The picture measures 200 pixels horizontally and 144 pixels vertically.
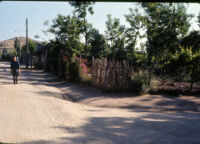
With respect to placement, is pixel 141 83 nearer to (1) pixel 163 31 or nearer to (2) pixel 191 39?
(1) pixel 163 31

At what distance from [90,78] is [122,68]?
324cm

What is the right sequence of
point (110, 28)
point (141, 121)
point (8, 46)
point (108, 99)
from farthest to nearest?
point (8, 46), point (110, 28), point (108, 99), point (141, 121)

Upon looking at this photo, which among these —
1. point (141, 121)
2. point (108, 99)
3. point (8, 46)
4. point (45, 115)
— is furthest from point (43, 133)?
point (8, 46)

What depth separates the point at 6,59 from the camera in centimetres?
7419

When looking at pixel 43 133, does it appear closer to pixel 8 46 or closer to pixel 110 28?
pixel 110 28

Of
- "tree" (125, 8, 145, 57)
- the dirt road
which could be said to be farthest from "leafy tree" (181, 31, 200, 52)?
the dirt road

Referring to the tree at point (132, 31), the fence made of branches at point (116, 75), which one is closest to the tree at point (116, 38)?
the tree at point (132, 31)

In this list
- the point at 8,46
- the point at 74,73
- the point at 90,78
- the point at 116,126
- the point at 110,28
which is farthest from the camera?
the point at 8,46

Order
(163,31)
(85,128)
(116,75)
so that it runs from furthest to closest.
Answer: (116,75)
(163,31)
(85,128)

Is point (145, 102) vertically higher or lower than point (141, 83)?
lower

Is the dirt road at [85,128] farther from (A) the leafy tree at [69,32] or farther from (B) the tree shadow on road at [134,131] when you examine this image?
(A) the leafy tree at [69,32]

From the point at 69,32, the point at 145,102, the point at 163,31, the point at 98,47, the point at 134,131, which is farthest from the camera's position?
the point at 98,47

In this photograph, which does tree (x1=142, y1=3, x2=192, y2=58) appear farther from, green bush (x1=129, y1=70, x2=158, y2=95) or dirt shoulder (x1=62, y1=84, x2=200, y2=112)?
dirt shoulder (x1=62, y1=84, x2=200, y2=112)

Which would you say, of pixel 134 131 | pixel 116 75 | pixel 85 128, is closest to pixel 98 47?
pixel 116 75
